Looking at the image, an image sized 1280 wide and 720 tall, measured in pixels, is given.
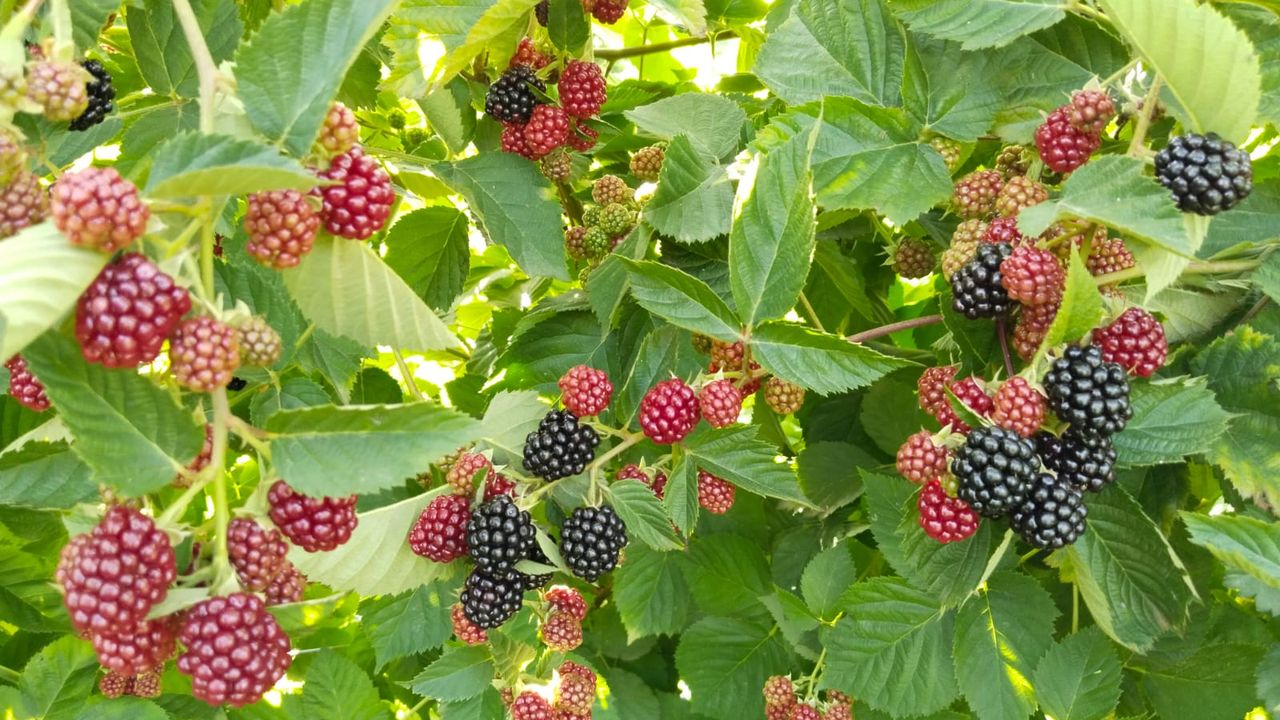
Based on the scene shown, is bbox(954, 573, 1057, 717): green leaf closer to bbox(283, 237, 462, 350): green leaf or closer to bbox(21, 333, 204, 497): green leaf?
bbox(283, 237, 462, 350): green leaf

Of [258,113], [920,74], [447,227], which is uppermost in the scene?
Answer: [258,113]

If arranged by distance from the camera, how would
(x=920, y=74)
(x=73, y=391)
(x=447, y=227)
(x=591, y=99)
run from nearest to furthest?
(x=73, y=391), (x=920, y=74), (x=591, y=99), (x=447, y=227)

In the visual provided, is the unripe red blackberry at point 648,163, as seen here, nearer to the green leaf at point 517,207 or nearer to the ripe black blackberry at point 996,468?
the green leaf at point 517,207

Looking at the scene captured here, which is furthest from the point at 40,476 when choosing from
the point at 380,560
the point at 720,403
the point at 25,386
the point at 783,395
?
the point at 783,395

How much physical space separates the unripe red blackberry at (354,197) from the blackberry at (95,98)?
1.80 ft

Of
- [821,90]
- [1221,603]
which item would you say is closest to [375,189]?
[821,90]

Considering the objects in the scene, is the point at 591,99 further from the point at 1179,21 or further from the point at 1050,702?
the point at 1050,702

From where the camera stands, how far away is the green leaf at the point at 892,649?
63.3 inches

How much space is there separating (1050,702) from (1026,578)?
0.19m

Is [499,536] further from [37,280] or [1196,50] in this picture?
[1196,50]

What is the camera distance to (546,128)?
1.72 metres

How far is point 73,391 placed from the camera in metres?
0.87

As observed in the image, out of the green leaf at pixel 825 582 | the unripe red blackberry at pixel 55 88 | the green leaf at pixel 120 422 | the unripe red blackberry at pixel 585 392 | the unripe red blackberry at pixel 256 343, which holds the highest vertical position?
the unripe red blackberry at pixel 55 88

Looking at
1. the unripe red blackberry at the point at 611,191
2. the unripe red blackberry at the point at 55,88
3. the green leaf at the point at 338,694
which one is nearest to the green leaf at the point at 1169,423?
the unripe red blackberry at the point at 611,191
